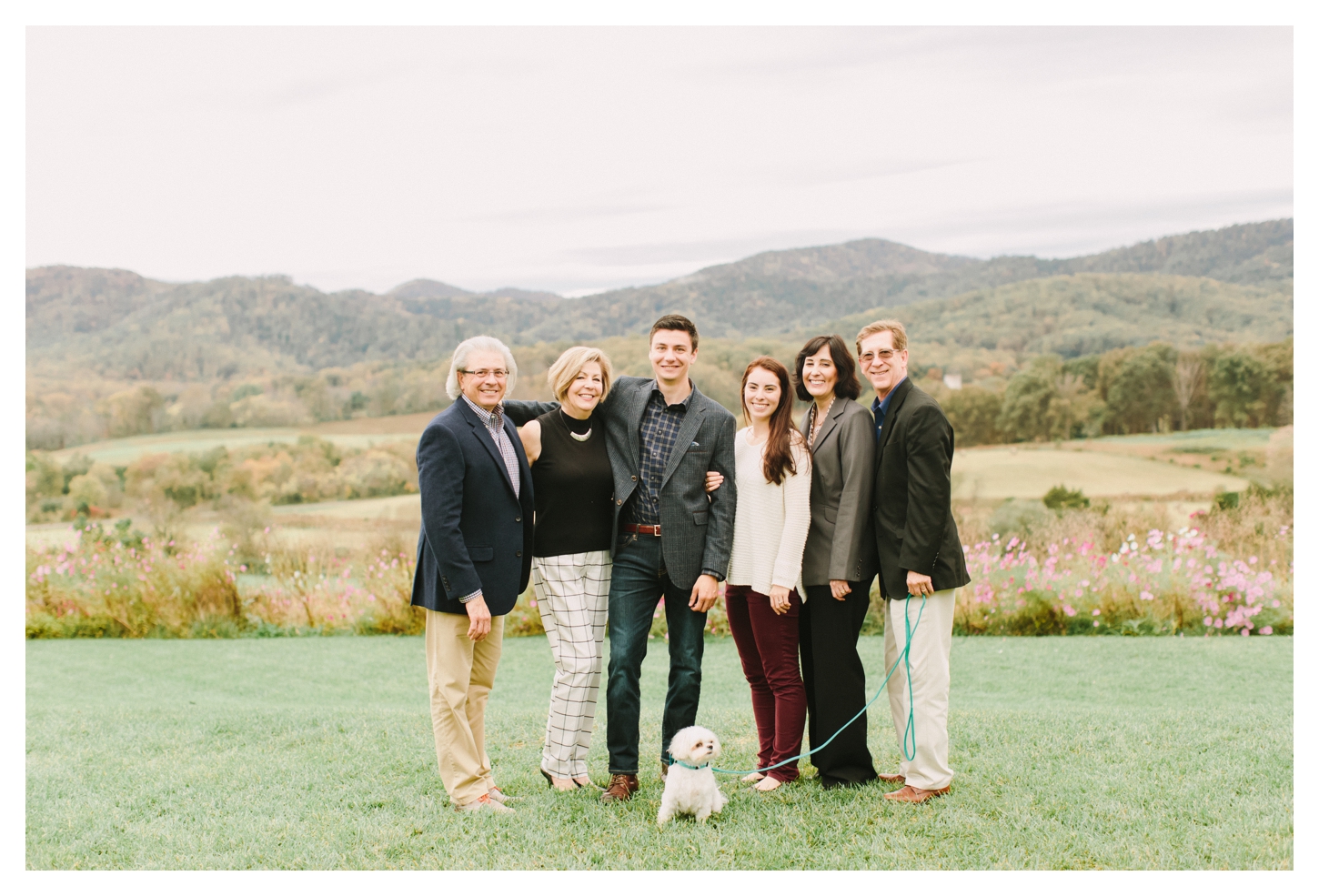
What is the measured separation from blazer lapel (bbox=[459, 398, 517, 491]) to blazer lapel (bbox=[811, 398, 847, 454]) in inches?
54.5

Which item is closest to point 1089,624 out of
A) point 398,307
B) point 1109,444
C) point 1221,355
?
point 1109,444

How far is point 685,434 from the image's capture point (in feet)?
13.8

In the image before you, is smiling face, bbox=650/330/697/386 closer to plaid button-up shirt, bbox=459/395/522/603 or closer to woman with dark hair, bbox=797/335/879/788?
woman with dark hair, bbox=797/335/879/788

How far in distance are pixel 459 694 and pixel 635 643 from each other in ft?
2.60

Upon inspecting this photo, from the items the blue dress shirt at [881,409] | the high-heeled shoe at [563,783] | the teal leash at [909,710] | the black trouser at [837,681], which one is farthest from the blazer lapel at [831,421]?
the high-heeled shoe at [563,783]

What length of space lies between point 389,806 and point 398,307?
1169 inches

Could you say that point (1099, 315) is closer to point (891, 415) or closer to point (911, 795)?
point (891, 415)

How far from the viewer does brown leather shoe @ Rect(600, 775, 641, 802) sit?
13.8 ft

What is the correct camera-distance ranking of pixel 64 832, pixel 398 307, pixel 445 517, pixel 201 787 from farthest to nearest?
pixel 398 307 < pixel 201 787 < pixel 64 832 < pixel 445 517

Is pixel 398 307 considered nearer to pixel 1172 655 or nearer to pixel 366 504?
pixel 366 504

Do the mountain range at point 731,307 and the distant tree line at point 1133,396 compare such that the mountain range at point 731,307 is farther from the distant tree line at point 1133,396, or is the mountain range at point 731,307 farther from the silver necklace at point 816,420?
the silver necklace at point 816,420

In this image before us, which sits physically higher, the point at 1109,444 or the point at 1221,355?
the point at 1221,355

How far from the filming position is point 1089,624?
9117mm

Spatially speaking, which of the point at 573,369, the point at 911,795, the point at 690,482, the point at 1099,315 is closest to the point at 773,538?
the point at 690,482
